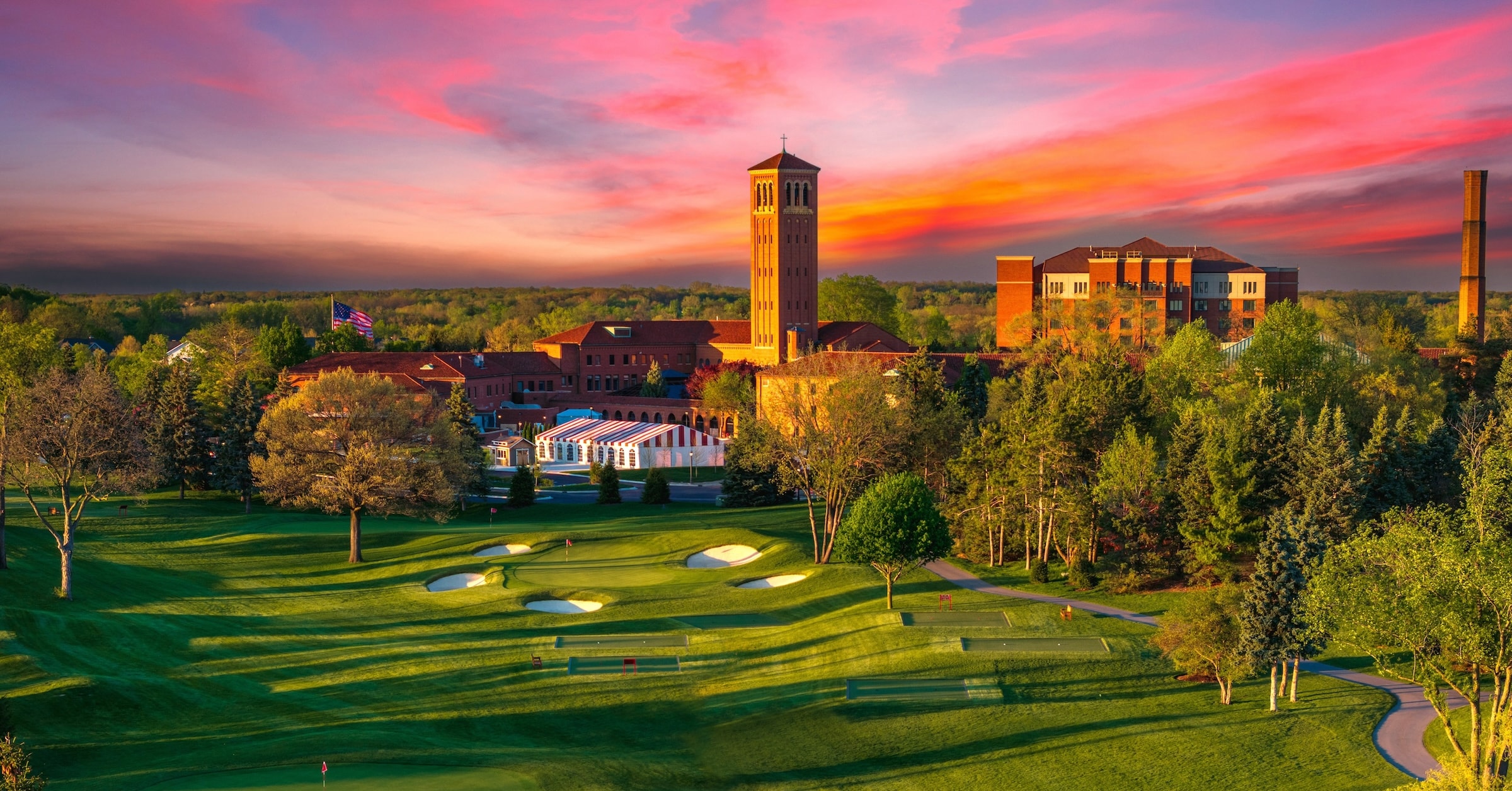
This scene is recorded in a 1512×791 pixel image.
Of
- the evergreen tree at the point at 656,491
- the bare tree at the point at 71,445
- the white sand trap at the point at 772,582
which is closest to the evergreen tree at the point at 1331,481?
the white sand trap at the point at 772,582

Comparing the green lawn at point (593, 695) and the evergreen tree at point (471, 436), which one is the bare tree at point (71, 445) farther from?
the evergreen tree at point (471, 436)

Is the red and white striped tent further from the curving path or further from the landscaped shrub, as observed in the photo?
the curving path

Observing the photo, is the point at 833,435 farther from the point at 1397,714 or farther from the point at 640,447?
the point at 640,447

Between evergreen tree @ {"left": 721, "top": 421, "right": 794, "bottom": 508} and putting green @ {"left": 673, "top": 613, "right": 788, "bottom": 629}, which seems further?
evergreen tree @ {"left": 721, "top": 421, "right": 794, "bottom": 508}

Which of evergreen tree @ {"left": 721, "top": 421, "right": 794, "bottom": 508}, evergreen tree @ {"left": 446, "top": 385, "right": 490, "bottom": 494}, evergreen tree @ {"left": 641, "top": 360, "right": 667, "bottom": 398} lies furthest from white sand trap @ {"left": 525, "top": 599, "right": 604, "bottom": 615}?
evergreen tree @ {"left": 641, "top": 360, "right": 667, "bottom": 398}

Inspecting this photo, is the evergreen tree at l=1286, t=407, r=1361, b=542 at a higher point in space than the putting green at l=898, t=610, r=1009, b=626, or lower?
higher

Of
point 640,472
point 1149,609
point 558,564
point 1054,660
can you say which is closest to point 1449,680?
point 1054,660

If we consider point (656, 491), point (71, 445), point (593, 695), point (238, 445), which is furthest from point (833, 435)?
point (238, 445)
